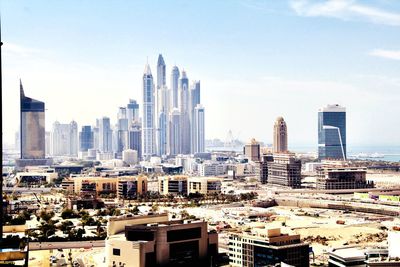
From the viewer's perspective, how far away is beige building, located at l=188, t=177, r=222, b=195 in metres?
42.9

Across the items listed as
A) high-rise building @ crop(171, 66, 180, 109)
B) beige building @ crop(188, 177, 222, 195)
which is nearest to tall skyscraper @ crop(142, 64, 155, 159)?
high-rise building @ crop(171, 66, 180, 109)

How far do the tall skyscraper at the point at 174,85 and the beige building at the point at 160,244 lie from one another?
87942 millimetres

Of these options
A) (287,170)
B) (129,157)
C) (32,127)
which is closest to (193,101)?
(129,157)

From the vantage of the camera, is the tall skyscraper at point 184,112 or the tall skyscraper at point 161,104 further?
the tall skyscraper at point 161,104

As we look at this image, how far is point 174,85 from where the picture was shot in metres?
110

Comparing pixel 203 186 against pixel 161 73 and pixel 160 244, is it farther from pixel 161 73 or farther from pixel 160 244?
pixel 161 73

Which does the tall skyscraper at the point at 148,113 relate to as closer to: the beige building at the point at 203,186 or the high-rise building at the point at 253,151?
the high-rise building at the point at 253,151

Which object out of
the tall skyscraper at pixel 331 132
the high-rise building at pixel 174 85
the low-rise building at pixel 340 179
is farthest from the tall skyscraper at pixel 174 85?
the low-rise building at pixel 340 179

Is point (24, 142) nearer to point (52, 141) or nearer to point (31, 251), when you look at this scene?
point (52, 141)

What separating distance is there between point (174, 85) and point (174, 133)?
44.4ft

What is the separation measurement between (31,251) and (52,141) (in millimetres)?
91538

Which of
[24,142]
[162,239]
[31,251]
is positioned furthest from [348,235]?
[24,142]

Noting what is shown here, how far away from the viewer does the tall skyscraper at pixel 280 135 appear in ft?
187

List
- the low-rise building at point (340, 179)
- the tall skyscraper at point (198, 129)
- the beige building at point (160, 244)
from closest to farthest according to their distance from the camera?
the beige building at point (160, 244) → the low-rise building at point (340, 179) → the tall skyscraper at point (198, 129)
